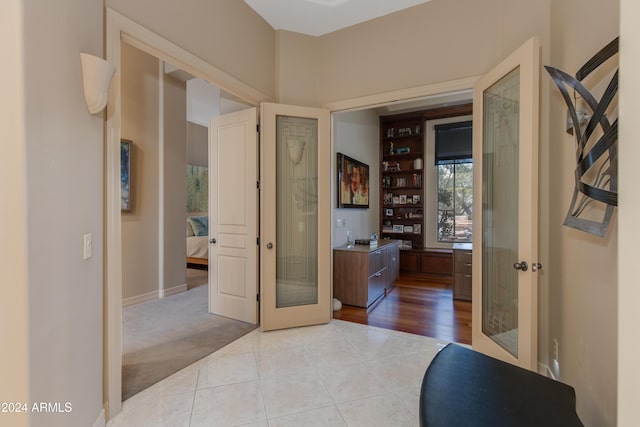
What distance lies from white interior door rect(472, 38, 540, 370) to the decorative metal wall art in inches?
11.1

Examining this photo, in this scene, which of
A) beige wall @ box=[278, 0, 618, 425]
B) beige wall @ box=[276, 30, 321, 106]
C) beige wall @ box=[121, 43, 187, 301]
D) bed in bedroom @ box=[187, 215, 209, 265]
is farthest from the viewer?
bed in bedroom @ box=[187, 215, 209, 265]

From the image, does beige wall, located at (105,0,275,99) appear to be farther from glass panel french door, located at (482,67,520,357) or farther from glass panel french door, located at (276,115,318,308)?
glass panel french door, located at (482,67,520,357)

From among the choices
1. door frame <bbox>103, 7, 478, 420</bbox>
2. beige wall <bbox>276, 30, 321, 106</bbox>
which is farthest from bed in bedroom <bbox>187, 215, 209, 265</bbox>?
door frame <bbox>103, 7, 478, 420</bbox>

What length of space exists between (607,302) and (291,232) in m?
2.49

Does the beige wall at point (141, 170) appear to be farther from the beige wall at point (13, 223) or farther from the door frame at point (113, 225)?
the beige wall at point (13, 223)

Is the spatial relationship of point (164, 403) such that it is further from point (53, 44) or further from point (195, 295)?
point (195, 295)

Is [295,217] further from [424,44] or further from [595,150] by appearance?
[595,150]

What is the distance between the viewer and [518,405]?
1.14 metres

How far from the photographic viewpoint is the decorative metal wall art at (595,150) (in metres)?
1.12

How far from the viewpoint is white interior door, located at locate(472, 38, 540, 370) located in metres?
1.79

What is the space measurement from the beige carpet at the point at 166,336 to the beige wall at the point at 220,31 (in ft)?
8.36

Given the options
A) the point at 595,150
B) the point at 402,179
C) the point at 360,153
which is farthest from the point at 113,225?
the point at 402,179

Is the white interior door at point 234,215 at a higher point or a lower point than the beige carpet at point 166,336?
higher

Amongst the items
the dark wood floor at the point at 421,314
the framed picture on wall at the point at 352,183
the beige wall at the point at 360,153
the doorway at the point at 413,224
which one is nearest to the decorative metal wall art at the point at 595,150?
the dark wood floor at the point at 421,314
